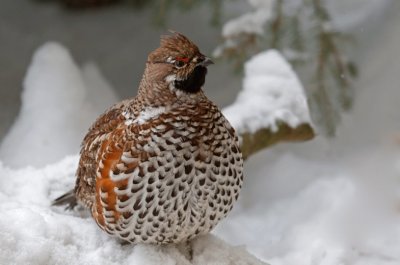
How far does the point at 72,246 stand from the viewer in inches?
72.3

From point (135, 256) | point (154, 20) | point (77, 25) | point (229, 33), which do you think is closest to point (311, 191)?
point (229, 33)

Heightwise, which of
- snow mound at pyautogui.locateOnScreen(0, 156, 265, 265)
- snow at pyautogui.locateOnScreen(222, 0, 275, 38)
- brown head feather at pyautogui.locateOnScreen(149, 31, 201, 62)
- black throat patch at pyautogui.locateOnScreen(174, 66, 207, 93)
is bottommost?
snow mound at pyautogui.locateOnScreen(0, 156, 265, 265)

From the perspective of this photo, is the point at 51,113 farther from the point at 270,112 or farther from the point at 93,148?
the point at 93,148

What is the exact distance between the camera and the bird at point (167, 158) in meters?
1.72

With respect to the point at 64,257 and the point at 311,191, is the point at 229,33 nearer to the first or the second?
the point at 311,191

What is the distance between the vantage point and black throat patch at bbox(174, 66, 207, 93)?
1717 mm

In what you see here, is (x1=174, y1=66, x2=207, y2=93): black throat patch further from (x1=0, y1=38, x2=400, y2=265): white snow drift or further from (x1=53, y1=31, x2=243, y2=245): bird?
(x1=0, y1=38, x2=400, y2=265): white snow drift

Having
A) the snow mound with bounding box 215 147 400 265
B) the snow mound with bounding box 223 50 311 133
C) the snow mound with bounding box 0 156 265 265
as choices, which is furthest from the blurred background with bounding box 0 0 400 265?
the snow mound with bounding box 0 156 265 265

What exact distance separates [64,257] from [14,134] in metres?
1.64

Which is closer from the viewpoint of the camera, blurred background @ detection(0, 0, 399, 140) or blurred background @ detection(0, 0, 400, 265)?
blurred background @ detection(0, 0, 400, 265)

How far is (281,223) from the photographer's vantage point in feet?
9.77

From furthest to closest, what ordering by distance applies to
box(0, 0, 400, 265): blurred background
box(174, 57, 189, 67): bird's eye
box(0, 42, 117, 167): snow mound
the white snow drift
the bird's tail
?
box(0, 42, 117, 167): snow mound → box(0, 0, 400, 265): blurred background → the bird's tail → the white snow drift → box(174, 57, 189, 67): bird's eye

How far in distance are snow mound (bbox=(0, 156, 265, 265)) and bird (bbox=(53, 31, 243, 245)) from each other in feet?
0.20

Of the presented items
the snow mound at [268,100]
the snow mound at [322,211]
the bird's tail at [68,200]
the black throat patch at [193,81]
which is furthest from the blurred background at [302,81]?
the black throat patch at [193,81]
